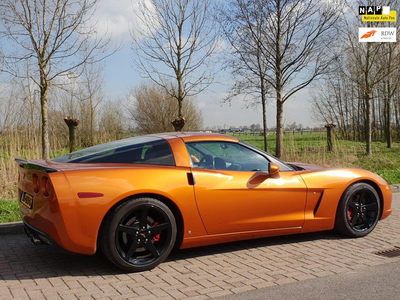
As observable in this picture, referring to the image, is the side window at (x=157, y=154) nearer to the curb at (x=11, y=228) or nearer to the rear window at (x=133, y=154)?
the rear window at (x=133, y=154)

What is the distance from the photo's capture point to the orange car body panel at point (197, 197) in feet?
12.2

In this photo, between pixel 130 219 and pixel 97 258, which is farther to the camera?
pixel 97 258

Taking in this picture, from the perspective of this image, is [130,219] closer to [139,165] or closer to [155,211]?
[155,211]

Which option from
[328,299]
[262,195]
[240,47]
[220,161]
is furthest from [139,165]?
[240,47]

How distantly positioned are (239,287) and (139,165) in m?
1.54

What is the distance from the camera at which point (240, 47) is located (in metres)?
13.2

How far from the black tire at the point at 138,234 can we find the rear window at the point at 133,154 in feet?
1.63

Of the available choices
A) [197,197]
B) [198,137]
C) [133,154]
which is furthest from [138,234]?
[198,137]

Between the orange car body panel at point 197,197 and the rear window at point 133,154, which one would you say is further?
the rear window at point 133,154

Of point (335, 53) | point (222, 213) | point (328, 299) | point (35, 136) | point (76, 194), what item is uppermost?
point (335, 53)

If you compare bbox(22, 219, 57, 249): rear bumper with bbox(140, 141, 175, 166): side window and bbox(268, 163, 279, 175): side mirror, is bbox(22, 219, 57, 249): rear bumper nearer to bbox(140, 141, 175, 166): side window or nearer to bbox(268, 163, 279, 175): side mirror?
bbox(140, 141, 175, 166): side window

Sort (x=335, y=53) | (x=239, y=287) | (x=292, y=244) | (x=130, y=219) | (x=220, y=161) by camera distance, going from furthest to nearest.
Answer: (x=335, y=53) < (x=292, y=244) < (x=220, y=161) < (x=130, y=219) < (x=239, y=287)

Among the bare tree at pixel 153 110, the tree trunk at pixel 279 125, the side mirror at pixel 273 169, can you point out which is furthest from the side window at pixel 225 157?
the bare tree at pixel 153 110

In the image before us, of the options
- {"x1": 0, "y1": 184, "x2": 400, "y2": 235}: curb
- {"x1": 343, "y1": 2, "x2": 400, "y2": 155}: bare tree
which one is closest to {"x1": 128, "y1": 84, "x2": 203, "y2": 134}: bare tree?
{"x1": 343, "y1": 2, "x2": 400, "y2": 155}: bare tree
